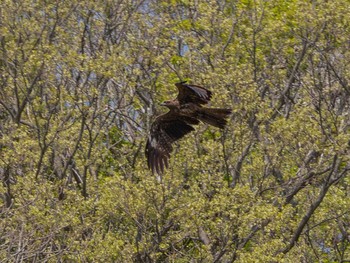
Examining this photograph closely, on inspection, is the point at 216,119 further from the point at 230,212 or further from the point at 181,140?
the point at 181,140

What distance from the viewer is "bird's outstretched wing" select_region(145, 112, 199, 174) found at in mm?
→ 23859

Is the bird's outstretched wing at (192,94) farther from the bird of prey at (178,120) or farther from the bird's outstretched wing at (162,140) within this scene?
the bird's outstretched wing at (162,140)

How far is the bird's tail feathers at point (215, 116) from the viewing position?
21938 mm

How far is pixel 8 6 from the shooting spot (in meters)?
29.5

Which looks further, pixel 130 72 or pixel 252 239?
pixel 130 72

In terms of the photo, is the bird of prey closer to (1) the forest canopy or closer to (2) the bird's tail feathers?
(2) the bird's tail feathers

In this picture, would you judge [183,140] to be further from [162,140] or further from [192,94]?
[192,94]

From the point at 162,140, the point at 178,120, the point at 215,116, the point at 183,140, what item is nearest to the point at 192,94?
the point at 215,116

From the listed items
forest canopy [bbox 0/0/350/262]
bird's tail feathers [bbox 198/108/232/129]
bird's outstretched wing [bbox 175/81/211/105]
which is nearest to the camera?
bird's outstretched wing [bbox 175/81/211/105]

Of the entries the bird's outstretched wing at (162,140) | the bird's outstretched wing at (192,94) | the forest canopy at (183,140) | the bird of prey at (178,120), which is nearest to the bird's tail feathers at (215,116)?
the bird of prey at (178,120)

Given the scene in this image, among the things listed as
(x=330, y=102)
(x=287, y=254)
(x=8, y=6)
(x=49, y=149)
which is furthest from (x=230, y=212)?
(x=8, y=6)

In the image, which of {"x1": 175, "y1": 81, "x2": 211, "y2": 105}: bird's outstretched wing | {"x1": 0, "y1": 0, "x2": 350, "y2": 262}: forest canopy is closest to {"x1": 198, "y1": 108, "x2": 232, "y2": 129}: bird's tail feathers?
{"x1": 175, "y1": 81, "x2": 211, "y2": 105}: bird's outstretched wing

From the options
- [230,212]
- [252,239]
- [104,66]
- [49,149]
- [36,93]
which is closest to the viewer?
[230,212]

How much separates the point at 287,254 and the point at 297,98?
798 cm
